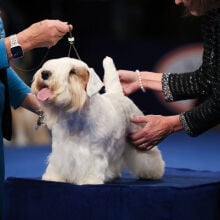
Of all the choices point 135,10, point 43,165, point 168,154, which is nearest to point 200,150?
point 168,154

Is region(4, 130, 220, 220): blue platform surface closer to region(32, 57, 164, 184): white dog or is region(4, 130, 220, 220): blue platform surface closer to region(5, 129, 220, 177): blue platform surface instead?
region(32, 57, 164, 184): white dog

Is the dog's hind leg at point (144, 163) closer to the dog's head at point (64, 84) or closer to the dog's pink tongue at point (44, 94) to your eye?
the dog's head at point (64, 84)

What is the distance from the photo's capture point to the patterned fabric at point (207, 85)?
8.12 ft

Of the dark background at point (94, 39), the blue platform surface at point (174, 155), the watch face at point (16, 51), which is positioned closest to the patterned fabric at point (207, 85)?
the watch face at point (16, 51)

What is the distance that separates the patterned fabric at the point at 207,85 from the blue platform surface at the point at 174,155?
176 centimetres

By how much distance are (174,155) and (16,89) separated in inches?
106

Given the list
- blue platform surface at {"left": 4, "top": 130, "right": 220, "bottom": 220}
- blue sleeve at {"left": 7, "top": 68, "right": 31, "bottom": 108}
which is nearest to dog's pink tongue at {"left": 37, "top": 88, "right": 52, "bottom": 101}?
blue platform surface at {"left": 4, "top": 130, "right": 220, "bottom": 220}

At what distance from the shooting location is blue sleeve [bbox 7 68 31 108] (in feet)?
9.35

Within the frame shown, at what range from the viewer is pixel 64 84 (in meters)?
2.45

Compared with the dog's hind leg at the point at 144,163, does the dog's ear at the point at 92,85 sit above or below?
above

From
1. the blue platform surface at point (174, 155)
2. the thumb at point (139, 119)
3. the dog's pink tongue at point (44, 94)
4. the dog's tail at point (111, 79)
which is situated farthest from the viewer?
the blue platform surface at point (174, 155)

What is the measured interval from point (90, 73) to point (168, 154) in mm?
2994

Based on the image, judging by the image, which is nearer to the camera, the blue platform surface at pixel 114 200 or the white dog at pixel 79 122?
the blue platform surface at pixel 114 200

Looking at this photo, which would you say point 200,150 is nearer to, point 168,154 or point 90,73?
point 168,154
